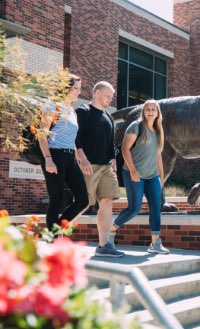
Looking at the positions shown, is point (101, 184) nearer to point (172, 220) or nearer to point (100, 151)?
point (100, 151)

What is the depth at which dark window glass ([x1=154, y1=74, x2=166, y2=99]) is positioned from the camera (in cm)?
2038

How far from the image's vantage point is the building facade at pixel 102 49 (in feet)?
42.0

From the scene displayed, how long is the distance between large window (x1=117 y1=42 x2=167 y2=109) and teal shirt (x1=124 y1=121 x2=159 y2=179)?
517 inches

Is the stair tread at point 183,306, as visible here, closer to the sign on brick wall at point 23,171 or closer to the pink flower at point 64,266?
the pink flower at point 64,266

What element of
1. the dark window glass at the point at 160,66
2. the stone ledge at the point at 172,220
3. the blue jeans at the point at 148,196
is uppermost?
the dark window glass at the point at 160,66

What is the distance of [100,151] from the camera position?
4.89 metres

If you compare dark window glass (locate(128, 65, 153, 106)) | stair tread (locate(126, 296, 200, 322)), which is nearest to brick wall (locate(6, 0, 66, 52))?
dark window glass (locate(128, 65, 153, 106))

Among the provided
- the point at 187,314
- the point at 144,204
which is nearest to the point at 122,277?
the point at 187,314

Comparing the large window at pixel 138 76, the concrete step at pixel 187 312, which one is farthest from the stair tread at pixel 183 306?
the large window at pixel 138 76

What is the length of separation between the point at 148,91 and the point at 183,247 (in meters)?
14.4

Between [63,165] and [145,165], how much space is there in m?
1.07

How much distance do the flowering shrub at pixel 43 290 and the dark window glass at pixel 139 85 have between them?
17.6 meters

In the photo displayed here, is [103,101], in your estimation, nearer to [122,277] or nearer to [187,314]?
[187,314]

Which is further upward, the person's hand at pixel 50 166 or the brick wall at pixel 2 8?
the brick wall at pixel 2 8
